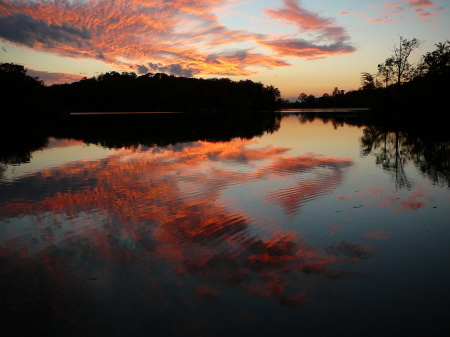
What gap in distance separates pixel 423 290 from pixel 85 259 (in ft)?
16.6

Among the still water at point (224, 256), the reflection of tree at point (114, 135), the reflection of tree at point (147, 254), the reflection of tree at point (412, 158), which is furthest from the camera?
the reflection of tree at point (114, 135)

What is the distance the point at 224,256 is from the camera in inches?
227

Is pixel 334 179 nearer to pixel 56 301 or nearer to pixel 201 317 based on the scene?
pixel 201 317

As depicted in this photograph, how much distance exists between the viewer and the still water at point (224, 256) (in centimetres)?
411

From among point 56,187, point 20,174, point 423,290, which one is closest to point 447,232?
point 423,290

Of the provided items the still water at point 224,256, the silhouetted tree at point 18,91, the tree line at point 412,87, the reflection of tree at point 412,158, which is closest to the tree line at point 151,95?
the silhouetted tree at point 18,91

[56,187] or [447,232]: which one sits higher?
[56,187]

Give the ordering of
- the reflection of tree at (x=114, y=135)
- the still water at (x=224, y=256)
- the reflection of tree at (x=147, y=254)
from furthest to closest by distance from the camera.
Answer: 1. the reflection of tree at (x=114, y=135)
2. the reflection of tree at (x=147, y=254)
3. the still water at (x=224, y=256)

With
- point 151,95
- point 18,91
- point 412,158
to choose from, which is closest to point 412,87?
point 412,158

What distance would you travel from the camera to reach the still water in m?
4.11

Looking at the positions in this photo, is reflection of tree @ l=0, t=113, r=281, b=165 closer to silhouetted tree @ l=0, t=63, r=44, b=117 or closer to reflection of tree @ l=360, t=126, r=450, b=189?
reflection of tree @ l=360, t=126, r=450, b=189

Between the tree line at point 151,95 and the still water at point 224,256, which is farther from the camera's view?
the tree line at point 151,95

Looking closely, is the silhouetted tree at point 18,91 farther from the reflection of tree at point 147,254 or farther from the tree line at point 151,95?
Answer: the reflection of tree at point 147,254

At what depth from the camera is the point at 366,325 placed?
4.01 metres
